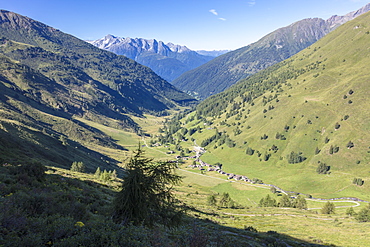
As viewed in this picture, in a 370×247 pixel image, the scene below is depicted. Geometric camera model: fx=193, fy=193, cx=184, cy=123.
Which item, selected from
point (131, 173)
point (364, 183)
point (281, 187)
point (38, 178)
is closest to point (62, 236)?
point (131, 173)

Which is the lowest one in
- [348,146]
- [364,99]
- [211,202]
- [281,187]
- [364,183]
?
[211,202]

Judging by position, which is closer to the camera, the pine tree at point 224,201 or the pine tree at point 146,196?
the pine tree at point 146,196

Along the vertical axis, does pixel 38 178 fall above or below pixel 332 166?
below

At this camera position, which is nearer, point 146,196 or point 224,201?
point 146,196

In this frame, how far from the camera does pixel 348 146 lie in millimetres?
170375

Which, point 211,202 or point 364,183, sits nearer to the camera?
point 211,202

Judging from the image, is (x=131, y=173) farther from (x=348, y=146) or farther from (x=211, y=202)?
(x=348, y=146)

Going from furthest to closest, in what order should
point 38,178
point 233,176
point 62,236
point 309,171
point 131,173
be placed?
point 233,176 < point 309,171 < point 38,178 < point 131,173 < point 62,236

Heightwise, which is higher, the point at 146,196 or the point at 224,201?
the point at 146,196

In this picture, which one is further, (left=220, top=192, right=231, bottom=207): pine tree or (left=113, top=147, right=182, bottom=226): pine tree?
(left=220, top=192, right=231, bottom=207): pine tree

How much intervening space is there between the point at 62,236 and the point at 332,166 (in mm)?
209576

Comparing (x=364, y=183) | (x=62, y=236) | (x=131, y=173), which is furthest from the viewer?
(x=364, y=183)

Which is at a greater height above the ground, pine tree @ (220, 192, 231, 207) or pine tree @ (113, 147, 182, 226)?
pine tree @ (113, 147, 182, 226)

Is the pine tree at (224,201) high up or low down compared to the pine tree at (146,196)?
down
